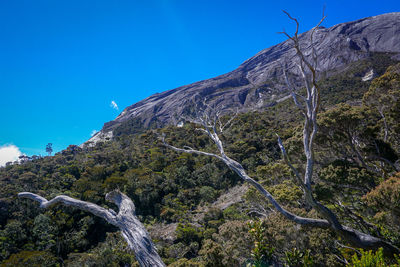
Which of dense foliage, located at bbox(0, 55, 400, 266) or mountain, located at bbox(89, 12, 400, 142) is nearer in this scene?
dense foliage, located at bbox(0, 55, 400, 266)

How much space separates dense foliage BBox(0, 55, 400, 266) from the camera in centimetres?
701

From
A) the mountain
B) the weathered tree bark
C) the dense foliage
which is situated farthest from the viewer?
the mountain

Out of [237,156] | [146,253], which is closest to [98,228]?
[237,156]

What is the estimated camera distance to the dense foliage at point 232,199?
7012mm

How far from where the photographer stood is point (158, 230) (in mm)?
21297

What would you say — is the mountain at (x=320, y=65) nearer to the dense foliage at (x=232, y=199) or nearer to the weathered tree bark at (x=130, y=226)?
the dense foliage at (x=232, y=199)

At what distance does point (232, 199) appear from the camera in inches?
946

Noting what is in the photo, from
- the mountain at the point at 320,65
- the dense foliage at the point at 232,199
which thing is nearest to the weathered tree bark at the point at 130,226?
the dense foliage at the point at 232,199

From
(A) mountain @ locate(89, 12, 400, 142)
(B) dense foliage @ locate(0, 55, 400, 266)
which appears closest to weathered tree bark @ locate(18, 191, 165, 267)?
(B) dense foliage @ locate(0, 55, 400, 266)

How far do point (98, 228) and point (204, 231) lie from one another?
14534 millimetres

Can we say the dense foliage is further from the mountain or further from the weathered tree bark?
the mountain

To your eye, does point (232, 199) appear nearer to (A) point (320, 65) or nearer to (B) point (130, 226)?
(B) point (130, 226)

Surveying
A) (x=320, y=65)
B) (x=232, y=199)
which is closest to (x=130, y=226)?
(x=232, y=199)

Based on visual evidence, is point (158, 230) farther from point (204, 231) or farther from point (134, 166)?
point (134, 166)
